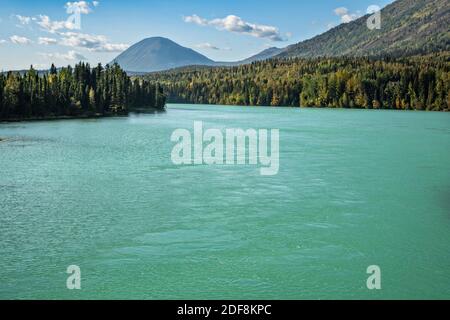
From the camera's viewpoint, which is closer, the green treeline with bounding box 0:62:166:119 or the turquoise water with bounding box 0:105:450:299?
the turquoise water with bounding box 0:105:450:299

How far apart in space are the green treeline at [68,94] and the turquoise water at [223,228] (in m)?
58.6

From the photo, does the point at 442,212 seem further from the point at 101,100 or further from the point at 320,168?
the point at 101,100

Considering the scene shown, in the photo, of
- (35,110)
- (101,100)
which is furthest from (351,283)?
(101,100)

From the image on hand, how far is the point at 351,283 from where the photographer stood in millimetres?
17547

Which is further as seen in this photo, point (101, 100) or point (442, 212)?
point (101, 100)

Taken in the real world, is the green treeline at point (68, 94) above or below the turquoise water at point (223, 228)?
above

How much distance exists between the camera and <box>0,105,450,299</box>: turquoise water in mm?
17344

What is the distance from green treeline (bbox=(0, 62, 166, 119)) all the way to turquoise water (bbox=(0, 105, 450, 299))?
2307 inches

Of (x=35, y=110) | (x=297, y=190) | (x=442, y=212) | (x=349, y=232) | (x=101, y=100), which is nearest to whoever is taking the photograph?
(x=349, y=232)

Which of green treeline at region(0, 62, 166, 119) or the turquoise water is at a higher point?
green treeline at region(0, 62, 166, 119)

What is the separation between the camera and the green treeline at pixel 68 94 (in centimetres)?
9844

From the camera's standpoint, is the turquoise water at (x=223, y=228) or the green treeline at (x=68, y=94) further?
the green treeline at (x=68, y=94)

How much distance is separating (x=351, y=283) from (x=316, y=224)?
6.96 metres

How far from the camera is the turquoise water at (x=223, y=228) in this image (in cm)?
1734
